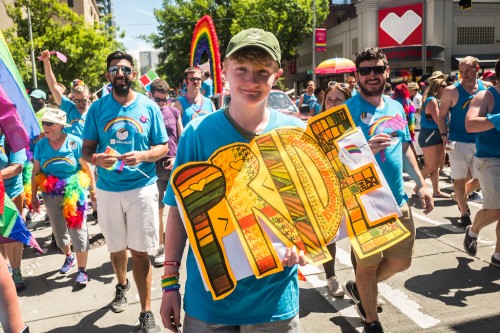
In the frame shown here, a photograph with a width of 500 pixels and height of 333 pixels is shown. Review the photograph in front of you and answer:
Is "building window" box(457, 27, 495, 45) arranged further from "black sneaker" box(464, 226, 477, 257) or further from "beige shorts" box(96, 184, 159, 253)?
"beige shorts" box(96, 184, 159, 253)

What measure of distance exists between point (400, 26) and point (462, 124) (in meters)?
25.0

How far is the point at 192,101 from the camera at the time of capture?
21.2 ft

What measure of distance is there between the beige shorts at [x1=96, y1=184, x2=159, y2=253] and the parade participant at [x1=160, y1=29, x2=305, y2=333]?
5.94 ft

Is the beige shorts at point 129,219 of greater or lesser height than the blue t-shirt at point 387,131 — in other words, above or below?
below

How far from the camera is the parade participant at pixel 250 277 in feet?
6.27

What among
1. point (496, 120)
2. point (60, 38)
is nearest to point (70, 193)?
point (496, 120)

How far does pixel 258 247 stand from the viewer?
183 centimetres

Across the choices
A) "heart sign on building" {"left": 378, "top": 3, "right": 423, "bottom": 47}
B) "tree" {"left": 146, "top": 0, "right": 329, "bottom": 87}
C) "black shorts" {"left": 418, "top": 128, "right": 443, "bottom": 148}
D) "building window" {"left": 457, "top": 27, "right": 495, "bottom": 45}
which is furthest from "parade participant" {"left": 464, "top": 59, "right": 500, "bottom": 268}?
"tree" {"left": 146, "top": 0, "right": 329, "bottom": 87}

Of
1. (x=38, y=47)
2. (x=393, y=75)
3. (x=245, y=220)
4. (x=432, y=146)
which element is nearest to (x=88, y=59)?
(x=38, y=47)

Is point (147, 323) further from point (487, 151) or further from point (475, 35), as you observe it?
point (475, 35)

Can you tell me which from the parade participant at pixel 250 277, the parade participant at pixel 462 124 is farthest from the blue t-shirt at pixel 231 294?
the parade participant at pixel 462 124

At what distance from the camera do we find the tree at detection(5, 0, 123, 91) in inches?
973

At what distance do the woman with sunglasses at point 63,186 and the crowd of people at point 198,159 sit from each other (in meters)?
0.01

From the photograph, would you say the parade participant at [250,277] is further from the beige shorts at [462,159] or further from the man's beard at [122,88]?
the beige shorts at [462,159]
